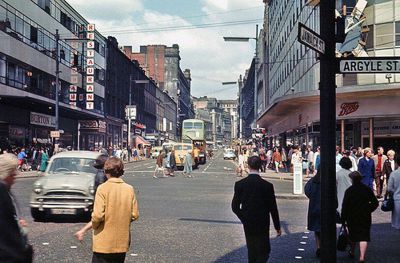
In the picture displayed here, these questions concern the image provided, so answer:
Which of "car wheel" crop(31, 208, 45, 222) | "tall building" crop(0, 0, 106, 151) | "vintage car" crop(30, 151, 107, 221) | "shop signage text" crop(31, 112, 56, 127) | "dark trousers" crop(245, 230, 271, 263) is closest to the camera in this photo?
"dark trousers" crop(245, 230, 271, 263)

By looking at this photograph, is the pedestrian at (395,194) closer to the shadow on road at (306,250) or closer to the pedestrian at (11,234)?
the shadow on road at (306,250)

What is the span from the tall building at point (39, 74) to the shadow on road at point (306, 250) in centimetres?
2848

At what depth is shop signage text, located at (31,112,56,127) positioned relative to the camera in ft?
141

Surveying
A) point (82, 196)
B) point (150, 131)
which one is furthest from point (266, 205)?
point (150, 131)

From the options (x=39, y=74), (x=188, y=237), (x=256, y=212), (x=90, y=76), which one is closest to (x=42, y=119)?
(x=39, y=74)

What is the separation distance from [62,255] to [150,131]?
101460 mm

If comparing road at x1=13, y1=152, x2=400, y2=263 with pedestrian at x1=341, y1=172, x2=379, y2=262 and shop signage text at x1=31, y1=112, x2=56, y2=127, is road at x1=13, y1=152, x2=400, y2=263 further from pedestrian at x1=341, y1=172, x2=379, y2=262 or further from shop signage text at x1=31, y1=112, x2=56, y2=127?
shop signage text at x1=31, y1=112, x2=56, y2=127

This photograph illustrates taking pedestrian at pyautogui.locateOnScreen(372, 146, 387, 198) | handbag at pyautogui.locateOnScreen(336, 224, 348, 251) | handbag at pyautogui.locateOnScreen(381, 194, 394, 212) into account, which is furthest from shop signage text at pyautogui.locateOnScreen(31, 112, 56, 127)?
handbag at pyautogui.locateOnScreen(381, 194, 394, 212)

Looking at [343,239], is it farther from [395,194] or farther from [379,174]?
[379,174]

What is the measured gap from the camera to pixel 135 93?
91188mm

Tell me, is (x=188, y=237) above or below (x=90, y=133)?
below

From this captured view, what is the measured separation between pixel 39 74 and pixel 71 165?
34175 mm

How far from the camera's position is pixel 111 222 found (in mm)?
5258

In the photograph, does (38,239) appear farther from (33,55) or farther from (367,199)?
(33,55)
